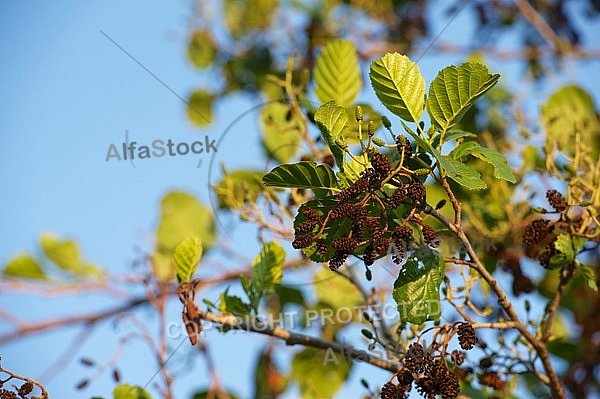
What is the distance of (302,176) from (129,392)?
2.27 feet

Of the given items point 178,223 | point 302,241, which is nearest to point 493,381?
point 302,241

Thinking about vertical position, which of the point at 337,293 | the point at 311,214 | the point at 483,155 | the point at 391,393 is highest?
the point at 337,293

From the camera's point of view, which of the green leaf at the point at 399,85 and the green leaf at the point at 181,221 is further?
the green leaf at the point at 181,221

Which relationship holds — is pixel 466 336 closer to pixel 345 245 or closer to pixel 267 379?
pixel 345 245

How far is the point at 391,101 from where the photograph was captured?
3.84 feet

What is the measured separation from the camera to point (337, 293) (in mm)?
2512

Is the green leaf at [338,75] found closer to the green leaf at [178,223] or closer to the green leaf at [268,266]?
the green leaf at [268,266]

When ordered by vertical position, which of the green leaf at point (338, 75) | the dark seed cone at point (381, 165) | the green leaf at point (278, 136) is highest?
the green leaf at point (278, 136)

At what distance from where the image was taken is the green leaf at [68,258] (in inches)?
114

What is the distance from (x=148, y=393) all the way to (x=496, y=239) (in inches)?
35.4

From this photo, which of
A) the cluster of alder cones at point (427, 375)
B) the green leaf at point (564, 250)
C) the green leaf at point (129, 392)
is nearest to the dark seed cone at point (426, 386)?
the cluster of alder cones at point (427, 375)

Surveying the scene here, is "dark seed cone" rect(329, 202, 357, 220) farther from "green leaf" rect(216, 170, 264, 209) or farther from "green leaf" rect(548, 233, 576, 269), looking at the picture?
"green leaf" rect(216, 170, 264, 209)

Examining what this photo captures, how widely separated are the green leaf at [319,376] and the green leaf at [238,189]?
542 millimetres

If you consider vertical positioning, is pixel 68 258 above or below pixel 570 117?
below
